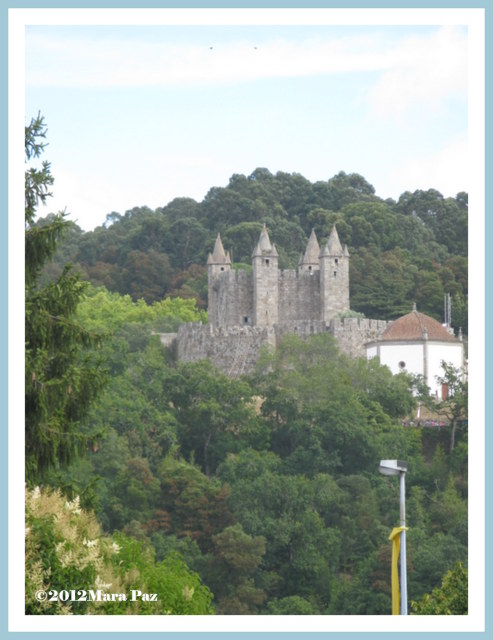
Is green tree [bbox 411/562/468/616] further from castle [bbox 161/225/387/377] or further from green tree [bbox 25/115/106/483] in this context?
castle [bbox 161/225/387/377]

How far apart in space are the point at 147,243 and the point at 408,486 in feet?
117

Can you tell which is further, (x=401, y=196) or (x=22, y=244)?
(x=401, y=196)

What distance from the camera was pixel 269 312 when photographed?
168 ft

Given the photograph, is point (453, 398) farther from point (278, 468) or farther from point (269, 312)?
point (269, 312)

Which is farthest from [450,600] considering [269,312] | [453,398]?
[269,312]

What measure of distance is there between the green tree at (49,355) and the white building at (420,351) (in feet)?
92.9

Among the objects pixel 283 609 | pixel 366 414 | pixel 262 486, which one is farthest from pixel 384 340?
pixel 283 609

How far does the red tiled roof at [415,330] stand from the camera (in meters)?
47.0

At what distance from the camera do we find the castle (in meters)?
48.7

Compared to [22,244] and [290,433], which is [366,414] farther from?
[22,244]

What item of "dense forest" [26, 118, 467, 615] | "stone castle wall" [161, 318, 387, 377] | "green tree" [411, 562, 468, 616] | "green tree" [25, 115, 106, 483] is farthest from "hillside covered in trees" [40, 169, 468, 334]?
"green tree" [25, 115, 106, 483]

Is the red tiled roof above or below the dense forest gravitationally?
above

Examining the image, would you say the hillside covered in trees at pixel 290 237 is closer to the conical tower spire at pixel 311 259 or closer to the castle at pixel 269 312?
the conical tower spire at pixel 311 259

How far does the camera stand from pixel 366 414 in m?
45.8
